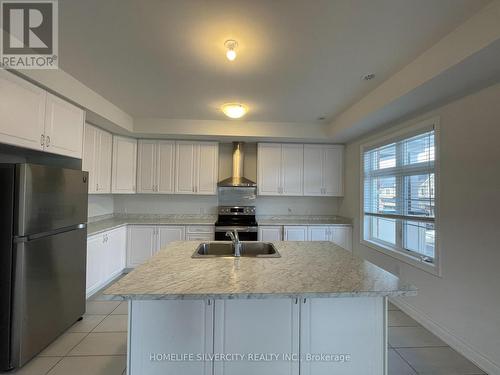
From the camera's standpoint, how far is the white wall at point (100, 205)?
3841 mm

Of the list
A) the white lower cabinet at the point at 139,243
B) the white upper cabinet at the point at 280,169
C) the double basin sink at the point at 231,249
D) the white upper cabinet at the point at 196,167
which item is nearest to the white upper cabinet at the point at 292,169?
the white upper cabinet at the point at 280,169

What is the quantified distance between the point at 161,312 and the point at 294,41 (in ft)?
6.70

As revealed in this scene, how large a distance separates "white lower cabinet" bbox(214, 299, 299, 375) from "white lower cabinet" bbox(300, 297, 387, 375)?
0.28 ft

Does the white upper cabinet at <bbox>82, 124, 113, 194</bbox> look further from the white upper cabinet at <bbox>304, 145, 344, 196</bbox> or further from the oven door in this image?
the white upper cabinet at <bbox>304, 145, 344, 196</bbox>

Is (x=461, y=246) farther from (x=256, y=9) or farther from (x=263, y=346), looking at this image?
(x=256, y=9)

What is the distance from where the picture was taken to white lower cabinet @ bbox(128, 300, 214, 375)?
1.39 meters

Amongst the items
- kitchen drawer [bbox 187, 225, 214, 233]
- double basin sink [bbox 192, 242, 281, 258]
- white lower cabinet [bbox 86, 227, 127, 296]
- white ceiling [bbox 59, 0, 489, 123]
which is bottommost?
white lower cabinet [bbox 86, 227, 127, 296]

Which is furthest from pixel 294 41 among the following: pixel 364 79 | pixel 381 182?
pixel 381 182

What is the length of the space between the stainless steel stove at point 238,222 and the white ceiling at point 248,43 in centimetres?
206

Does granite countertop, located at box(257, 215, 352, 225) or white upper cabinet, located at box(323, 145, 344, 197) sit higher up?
white upper cabinet, located at box(323, 145, 344, 197)

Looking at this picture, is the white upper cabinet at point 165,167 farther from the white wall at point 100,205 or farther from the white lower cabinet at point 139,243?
the white wall at point 100,205

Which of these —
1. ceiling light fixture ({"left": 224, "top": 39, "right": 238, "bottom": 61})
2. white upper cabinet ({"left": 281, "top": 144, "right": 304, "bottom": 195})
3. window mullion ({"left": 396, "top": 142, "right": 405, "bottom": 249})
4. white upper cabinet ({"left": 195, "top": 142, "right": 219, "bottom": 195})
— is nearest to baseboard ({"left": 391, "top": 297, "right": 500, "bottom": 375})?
A: window mullion ({"left": 396, "top": 142, "right": 405, "bottom": 249})

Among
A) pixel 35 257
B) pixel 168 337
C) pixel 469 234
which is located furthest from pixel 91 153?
pixel 469 234

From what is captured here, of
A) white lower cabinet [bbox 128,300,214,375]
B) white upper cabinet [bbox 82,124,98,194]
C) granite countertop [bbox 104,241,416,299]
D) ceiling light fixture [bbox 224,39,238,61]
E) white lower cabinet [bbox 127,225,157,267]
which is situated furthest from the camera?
white lower cabinet [bbox 127,225,157,267]
